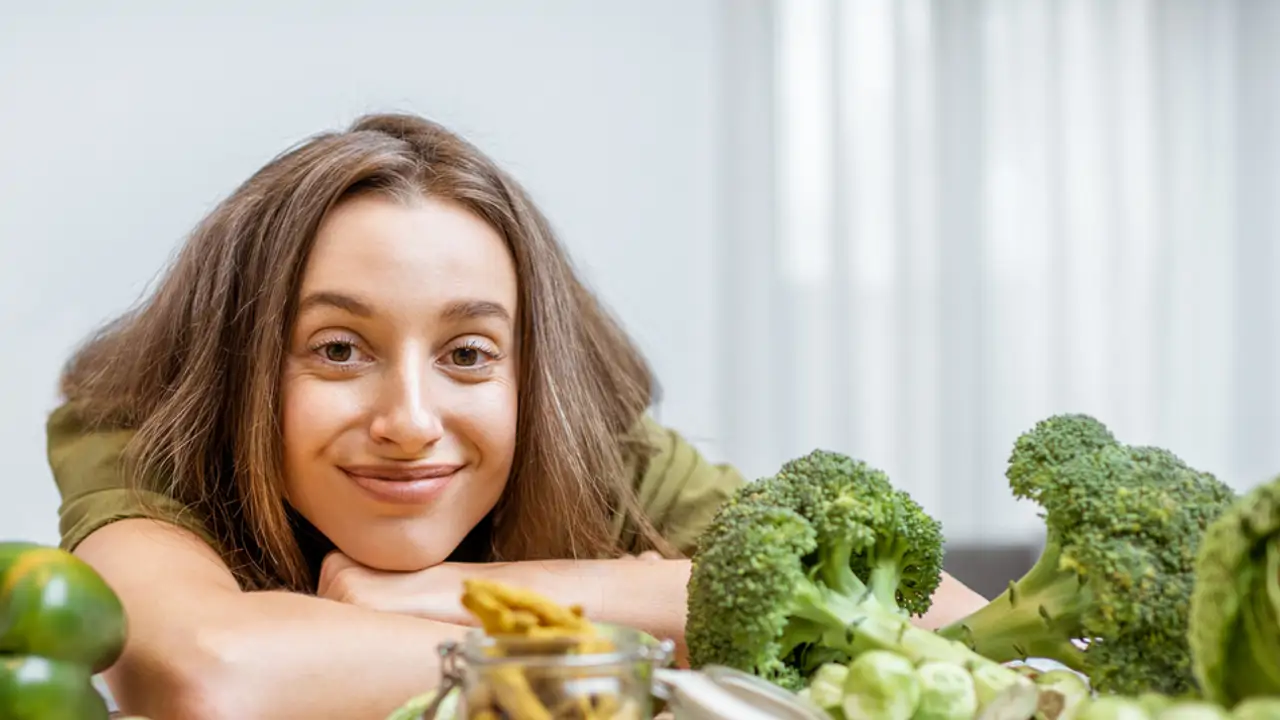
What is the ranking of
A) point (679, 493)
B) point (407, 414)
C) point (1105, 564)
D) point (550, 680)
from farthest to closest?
point (679, 493) < point (407, 414) < point (1105, 564) < point (550, 680)

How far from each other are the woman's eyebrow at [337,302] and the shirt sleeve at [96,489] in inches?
10.3

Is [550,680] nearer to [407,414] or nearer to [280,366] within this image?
[407,414]

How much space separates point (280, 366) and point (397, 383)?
15 centimetres

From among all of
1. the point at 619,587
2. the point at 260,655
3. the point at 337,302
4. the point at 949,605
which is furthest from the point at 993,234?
the point at 260,655

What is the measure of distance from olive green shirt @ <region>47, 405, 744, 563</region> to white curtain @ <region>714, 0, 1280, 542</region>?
74.1 inches

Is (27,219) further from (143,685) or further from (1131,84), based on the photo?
(1131,84)

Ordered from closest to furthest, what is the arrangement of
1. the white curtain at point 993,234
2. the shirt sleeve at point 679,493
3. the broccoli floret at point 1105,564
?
the broccoli floret at point 1105,564, the shirt sleeve at point 679,493, the white curtain at point 993,234

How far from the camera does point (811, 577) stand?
94 centimetres

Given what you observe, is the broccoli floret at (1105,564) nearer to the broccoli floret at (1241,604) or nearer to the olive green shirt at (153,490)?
the broccoli floret at (1241,604)

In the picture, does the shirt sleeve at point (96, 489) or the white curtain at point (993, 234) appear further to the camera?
the white curtain at point (993, 234)

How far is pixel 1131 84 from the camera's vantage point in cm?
385

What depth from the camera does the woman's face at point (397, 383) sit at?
125 centimetres

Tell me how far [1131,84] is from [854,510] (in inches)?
131

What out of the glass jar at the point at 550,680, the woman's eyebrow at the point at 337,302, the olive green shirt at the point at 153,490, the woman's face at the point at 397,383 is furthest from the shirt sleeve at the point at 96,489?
the glass jar at the point at 550,680
